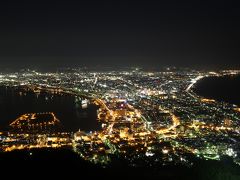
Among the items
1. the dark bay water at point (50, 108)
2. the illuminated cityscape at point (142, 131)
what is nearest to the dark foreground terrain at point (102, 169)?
the illuminated cityscape at point (142, 131)

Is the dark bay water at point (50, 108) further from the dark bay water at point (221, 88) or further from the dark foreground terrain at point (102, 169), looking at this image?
the dark bay water at point (221, 88)

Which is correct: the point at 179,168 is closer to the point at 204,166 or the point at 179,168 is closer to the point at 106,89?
the point at 204,166

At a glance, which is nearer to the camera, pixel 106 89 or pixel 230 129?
pixel 230 129

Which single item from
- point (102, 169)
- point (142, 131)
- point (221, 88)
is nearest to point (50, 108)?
point (142, 131)

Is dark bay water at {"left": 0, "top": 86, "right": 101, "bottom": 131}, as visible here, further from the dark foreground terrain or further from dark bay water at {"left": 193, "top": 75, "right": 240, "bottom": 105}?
dark bay water at {"left": 193, "top": 75, "right": 240, "bottom": 105}

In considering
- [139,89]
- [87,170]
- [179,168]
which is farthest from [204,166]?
[139,89]
